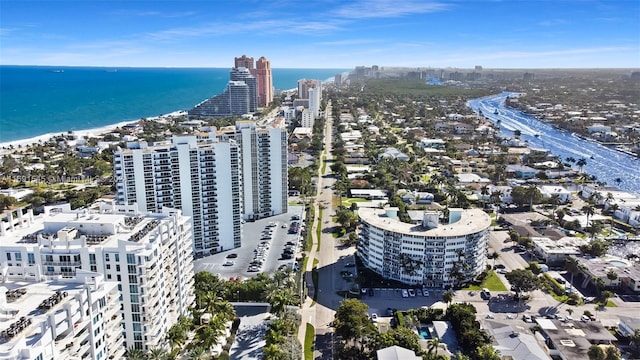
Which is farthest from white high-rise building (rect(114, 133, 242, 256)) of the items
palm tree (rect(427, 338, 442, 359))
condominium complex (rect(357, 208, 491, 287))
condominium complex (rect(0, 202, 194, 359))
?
palm tree (rect(427, 338, 442, 359))

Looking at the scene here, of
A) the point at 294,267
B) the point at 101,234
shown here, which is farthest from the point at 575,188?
the point at 101,234

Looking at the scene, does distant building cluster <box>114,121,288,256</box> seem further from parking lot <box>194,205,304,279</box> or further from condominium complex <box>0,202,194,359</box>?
condominium complex <box>0,202,194,359</box>

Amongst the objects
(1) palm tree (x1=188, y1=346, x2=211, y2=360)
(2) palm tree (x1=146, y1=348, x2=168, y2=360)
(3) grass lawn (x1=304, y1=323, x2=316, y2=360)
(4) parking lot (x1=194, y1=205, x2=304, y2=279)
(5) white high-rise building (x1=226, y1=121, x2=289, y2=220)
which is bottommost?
(3) grass lawn (x1=304, y1=323, x2=316, y2=360)

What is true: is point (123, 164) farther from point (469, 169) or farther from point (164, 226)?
point (469, 169)

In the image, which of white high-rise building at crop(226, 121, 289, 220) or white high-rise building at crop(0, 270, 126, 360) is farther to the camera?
white high-rise building at crop(226, 121, 289, 220)

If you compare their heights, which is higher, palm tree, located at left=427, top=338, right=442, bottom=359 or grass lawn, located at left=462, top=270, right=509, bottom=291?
palm tree, located at left=427, top=338, right=442, bottom=359

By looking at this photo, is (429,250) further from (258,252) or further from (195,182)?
(195,182)
